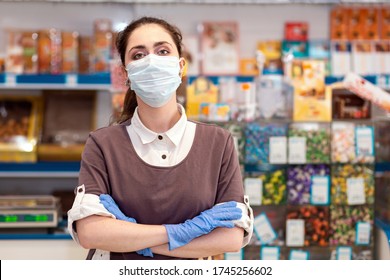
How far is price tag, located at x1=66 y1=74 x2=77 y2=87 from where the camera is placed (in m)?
5.01

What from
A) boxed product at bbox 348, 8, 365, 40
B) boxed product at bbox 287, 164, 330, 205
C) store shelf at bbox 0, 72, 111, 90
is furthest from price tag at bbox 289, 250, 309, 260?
boxed product at bbox 348, 8, 365, 40

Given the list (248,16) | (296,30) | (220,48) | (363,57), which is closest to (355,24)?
(363,57)

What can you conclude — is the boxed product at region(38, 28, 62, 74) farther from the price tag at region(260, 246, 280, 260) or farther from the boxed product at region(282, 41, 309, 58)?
the price tag at region(260, 246, 280, 260)

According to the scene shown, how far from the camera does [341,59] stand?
599cm

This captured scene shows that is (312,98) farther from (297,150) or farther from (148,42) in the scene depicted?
(148,42)

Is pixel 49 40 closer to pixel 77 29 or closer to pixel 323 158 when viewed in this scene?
pixel 77 29

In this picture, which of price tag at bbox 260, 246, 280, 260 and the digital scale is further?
the digital scale

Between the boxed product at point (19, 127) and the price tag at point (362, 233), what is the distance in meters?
2.54

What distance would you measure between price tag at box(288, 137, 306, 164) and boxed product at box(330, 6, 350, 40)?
8.43 ft

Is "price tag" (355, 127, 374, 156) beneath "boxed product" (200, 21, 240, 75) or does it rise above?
beneath

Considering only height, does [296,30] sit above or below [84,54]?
above

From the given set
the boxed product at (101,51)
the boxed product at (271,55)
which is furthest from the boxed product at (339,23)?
the boxed product at (101,51)

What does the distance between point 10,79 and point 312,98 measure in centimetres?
238
